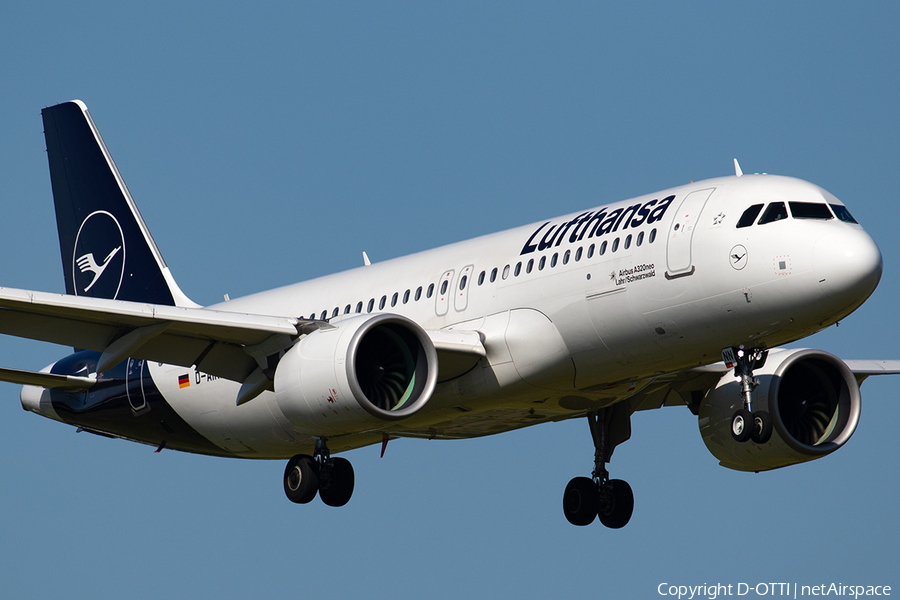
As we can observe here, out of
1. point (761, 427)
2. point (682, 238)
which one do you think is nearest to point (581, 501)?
point (761, 427)

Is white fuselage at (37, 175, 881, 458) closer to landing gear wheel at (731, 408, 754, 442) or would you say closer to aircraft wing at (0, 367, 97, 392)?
landing gear wheel at (731, 408, 754, 442)

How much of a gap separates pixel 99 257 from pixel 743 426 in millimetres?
19827

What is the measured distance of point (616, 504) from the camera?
3089cm

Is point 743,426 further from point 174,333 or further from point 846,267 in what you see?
point 174,333

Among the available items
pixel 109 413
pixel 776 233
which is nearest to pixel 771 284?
pixel 776 233

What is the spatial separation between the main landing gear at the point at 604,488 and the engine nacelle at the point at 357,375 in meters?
6.88

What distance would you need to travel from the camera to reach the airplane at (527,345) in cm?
2373

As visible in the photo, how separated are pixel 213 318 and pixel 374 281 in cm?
541

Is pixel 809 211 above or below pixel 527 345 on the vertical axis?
above

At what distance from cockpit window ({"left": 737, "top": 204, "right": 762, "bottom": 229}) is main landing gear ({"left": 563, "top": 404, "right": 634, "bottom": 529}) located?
8006 mm

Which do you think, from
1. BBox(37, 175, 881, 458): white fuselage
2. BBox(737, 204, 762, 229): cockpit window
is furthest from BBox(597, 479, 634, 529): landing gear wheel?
BBox(737, 204, 762, 229): cockpit window

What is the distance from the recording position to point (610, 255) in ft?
A: 82.2

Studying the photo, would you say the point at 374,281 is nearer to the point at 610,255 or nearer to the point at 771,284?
the point at 610,255

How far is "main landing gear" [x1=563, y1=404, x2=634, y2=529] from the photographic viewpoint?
3081cm
